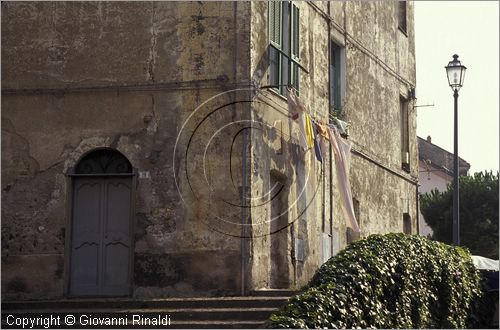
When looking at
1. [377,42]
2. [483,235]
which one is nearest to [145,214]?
[377,42]

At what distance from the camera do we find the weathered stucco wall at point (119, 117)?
17.0 metres

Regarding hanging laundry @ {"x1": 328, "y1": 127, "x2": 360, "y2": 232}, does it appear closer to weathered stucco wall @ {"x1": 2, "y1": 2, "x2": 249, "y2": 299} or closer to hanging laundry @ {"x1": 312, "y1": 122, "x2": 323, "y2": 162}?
hanging laundry @ {"x1": 312, "y1": 122, "x2": 323, "y2": 162}

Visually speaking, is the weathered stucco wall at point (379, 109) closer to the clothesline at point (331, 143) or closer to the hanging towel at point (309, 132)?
the clothesline at point (331, 143)

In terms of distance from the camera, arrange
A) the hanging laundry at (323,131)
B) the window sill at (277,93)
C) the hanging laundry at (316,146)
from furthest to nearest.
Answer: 1. the hanging laundry at (323,131)
2. the hanging laundry at (316,146)
3. the window sill at (277,93)

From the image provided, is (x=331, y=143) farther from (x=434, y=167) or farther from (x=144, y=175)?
(x=434, y=167)

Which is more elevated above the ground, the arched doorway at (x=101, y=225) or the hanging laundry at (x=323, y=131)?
the hanging laundry at (x=323, y=131)

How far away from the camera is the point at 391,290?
15586 millimetres

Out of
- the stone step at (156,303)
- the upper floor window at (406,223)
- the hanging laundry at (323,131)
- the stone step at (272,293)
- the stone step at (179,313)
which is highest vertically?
the hanging laundry at (323,131)

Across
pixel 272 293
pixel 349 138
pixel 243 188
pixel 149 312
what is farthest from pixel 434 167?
pixel 149 312

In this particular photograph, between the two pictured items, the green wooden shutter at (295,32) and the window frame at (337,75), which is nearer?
the green wooden shutter at (295,32)

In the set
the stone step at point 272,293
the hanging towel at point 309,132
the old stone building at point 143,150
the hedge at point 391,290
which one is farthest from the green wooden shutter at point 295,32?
the stone step at point 272,293

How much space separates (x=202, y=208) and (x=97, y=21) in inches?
140

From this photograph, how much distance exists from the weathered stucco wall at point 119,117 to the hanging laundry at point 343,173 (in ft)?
12.2

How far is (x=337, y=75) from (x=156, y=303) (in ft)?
26.7
